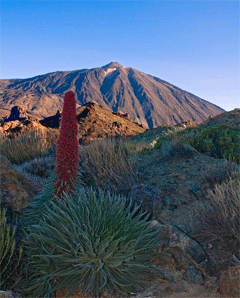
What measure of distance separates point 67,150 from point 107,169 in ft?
7.85

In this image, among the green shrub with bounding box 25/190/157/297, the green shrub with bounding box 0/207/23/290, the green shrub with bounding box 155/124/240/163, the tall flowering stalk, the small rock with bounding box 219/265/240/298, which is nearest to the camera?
the small rock with bounding box 219/265/240/298

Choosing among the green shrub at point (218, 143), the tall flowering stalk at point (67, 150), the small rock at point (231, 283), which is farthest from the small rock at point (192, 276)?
the green shrub at point (218, 143)

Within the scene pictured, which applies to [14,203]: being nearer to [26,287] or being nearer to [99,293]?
[26,287]

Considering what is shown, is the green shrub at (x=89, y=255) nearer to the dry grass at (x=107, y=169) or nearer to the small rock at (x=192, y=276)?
the small rock at (x=192, y=276)

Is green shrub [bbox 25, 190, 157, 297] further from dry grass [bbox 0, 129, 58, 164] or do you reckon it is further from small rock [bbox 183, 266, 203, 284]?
dry grass [bbox 0, 129, 58, 164]

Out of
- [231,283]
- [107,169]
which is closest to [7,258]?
[231,283]

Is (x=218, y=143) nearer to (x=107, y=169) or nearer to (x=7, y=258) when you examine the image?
(x=107, y=169)

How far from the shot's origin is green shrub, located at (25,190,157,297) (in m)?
2.76

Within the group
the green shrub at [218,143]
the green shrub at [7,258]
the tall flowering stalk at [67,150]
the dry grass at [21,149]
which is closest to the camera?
the green shrub at [7,258]

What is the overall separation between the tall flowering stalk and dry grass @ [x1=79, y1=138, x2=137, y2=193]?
5.73ft

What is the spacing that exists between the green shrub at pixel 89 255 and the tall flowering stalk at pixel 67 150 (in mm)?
478

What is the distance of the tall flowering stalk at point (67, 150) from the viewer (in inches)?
138

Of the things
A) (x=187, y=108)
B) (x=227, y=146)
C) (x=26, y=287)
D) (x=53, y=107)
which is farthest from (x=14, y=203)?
(x=187, y=108)

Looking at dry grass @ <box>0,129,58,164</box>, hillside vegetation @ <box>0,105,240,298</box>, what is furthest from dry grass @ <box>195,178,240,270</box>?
dry grass @ <box>0,129,58,164</box>
